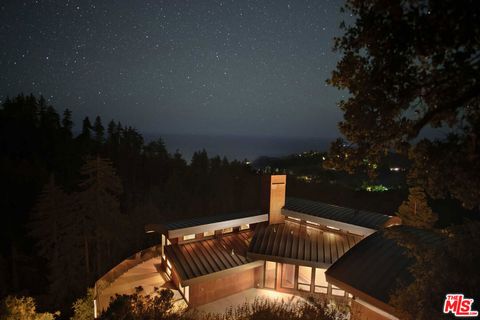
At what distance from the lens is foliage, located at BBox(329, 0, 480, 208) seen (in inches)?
171

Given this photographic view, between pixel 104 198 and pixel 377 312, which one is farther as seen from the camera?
pixel 104 198

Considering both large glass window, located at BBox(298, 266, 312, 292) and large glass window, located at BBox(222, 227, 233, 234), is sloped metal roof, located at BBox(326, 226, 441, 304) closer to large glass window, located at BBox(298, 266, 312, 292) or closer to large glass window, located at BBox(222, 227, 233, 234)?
large glass window, located at BBox(298, 266, 312, 292)

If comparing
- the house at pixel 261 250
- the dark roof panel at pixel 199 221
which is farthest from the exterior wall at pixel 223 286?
the dark roof panel at pixel 199 221

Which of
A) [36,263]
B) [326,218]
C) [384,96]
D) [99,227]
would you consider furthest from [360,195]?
[384,96]

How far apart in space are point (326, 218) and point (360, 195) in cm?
4362

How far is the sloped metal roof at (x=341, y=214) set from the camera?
13.9m

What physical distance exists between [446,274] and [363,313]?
16.8 feet

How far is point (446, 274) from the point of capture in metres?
5.90

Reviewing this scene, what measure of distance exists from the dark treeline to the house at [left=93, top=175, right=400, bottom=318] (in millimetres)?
9413

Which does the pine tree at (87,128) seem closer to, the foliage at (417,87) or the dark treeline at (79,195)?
the dark treeline at (79,195)

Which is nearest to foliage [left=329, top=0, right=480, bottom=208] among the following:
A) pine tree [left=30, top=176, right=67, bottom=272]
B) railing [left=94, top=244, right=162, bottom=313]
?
railing [left=94, top=244, right=162, bottom=313]

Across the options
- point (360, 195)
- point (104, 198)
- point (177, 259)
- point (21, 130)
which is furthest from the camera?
point (360, 195)

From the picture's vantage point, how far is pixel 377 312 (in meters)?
9.71

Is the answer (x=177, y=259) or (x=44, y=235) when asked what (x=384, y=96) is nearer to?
(x=177, y=259)
